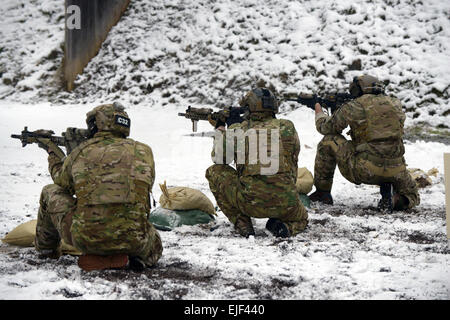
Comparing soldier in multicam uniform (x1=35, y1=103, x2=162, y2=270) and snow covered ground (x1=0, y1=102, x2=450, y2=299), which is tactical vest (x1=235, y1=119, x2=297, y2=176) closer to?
snow covered ground (x1=0, y1=102, x2=450, y2=299)

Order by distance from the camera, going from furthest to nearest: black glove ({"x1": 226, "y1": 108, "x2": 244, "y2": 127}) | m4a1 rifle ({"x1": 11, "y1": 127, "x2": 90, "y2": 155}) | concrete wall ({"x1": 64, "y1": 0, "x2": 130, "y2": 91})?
concrete wall ({"x1": 64, "y1": 0, "x2": 130, "y2": 91}) → black glove ({"x1": 226, "y1": 108, "x2": 244, "y2": 127}) → m4a1 rifle ({"x1": 11, "y1": 127, "x2": 90, "y2": 155})

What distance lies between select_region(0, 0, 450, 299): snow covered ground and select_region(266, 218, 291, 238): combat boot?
91 millimetres

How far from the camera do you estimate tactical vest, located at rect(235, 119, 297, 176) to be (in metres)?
3.81

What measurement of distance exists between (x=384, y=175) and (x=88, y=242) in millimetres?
3244

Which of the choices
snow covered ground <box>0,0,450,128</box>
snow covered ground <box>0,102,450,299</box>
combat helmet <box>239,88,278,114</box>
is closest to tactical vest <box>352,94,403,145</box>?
snow covered ground <box>0,102,450,299</box>

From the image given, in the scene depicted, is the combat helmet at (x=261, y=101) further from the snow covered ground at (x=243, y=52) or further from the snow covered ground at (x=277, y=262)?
the snow covered ground at (x=243, y=52)


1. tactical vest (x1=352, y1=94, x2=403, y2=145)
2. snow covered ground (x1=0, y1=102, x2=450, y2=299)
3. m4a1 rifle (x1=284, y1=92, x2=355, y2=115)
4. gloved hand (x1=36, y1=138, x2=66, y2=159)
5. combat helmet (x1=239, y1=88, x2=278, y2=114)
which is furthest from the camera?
m4a1 rifle (x1=284, y1=92, x2=355, y2=115)

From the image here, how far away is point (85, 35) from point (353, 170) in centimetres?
816

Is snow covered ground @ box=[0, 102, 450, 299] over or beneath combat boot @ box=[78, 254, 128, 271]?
beneath

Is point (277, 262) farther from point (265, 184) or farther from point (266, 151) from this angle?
point (266, 151)

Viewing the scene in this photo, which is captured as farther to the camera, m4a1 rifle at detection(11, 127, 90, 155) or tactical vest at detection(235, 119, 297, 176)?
tactical vest at detection(235, 119, 297, 176)

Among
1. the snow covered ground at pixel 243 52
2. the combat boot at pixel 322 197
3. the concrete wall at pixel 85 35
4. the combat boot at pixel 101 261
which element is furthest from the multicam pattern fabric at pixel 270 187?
the concrete wall at pixel 85 35

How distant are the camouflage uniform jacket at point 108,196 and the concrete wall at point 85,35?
8.47 meters
